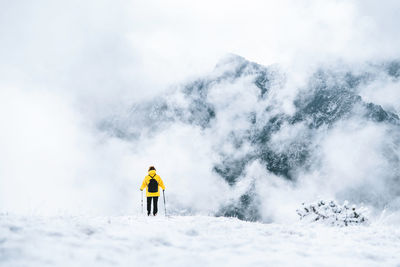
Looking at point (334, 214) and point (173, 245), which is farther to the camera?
point (334, 214)

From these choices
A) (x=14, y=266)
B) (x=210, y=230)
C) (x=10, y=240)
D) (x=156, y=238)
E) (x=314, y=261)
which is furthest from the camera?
(x=210, y=230)

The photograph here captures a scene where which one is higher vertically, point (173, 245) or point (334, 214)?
point (334, 214)

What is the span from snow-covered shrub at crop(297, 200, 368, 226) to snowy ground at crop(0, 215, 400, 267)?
4288 millimetres

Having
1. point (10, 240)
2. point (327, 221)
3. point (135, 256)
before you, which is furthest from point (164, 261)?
point (327, 221)

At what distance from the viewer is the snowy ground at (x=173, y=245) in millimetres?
6980

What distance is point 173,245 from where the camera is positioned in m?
8.41

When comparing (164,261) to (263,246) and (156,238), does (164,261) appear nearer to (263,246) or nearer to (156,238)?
(156,238)

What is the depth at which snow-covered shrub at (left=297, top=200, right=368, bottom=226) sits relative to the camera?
51.0 feet

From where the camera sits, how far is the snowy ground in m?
6.98

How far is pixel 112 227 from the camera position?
951 centimetres

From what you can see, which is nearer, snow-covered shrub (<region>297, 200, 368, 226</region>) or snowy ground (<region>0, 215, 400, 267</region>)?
snowy ground (<region>0, 215, 400, 267</region>)

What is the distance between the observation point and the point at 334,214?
622 inches

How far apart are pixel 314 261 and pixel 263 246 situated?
1455 mm

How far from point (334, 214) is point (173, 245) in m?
10.5
